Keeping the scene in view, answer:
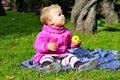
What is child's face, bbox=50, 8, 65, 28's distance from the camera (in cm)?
711

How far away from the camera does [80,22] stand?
37.3ft

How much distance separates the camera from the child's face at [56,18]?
23.3ft

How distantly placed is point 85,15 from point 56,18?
4.30m

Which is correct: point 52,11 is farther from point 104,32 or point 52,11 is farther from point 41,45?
point 104,32

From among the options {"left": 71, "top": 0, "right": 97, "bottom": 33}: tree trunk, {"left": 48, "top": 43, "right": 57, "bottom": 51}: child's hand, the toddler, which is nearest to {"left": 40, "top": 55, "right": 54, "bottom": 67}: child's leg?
the toddler

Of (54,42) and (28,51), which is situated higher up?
(54,42)

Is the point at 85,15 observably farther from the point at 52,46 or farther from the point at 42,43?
the point at 52,46

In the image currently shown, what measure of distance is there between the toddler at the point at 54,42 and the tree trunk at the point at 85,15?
3.98 metres

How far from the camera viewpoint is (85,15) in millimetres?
11336

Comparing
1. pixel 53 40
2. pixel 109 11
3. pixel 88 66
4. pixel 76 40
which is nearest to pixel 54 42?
pixel 53 40

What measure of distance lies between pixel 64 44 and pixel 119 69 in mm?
1090

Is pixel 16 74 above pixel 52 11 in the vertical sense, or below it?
below

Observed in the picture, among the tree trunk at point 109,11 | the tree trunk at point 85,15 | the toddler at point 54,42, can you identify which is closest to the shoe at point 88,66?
the toddler at point 54,42

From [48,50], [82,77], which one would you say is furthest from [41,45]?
[82,77]
